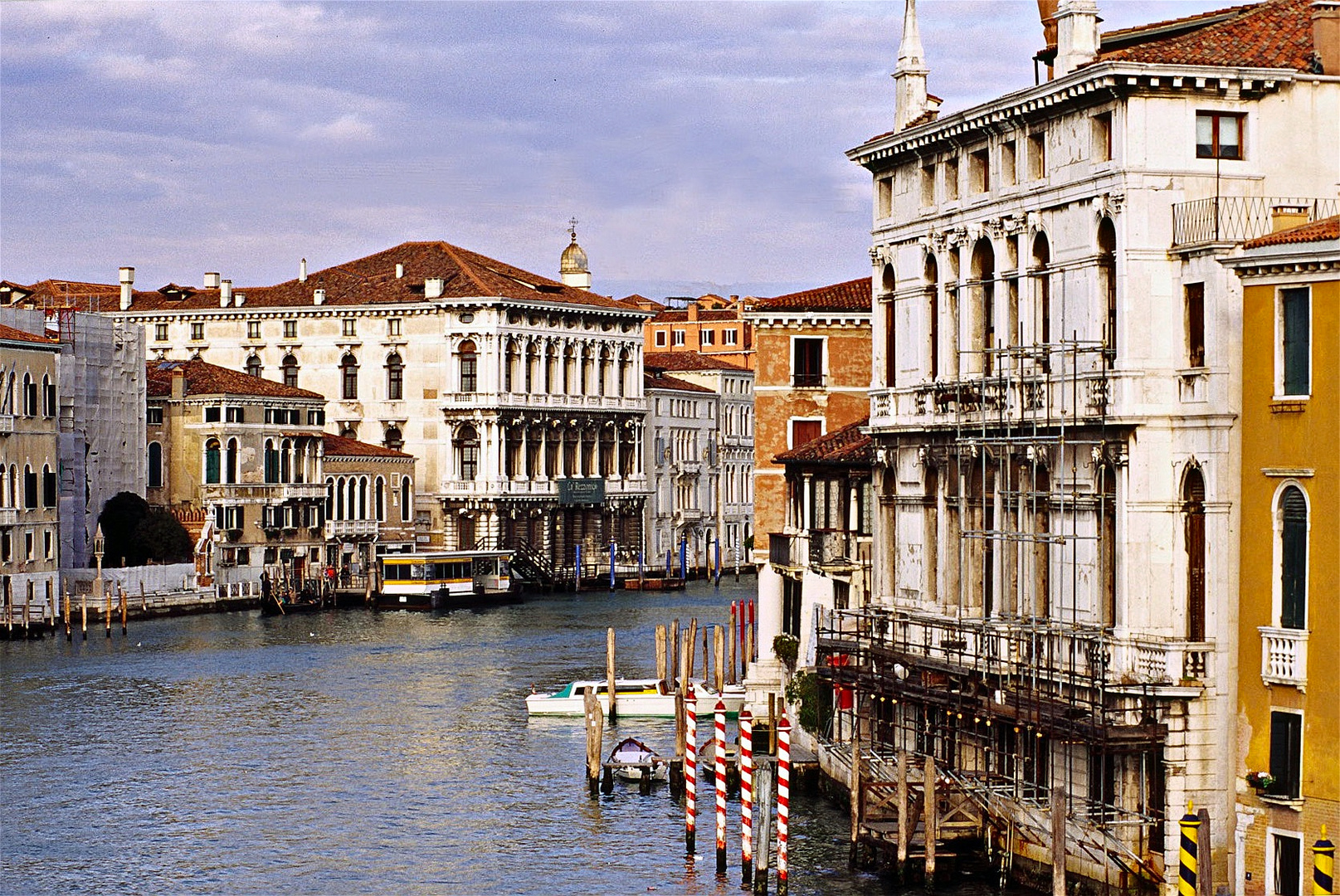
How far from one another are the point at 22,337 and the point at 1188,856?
3813 cm

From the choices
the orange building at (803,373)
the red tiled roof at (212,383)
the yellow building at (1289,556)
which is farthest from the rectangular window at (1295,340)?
the red tiled roof at (212,383)

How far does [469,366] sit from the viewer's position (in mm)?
69375

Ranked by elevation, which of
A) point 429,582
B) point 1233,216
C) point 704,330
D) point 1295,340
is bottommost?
point 429,582

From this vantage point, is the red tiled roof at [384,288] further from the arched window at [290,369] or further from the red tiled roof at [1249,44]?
the red tiled roof at [1249,44]

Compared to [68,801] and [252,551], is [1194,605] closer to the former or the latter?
[68,801]

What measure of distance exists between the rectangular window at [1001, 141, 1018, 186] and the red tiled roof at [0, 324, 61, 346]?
32.7 m

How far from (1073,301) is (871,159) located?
501cm

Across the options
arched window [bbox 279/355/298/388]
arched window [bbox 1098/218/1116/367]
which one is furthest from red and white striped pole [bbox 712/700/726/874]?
arched window [bbox 279/355/298/388]

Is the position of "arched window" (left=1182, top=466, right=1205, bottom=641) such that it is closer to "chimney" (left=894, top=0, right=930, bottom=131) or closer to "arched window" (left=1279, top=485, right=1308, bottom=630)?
"arched window" (left=1279, top=485, right=1308, bottom=630)

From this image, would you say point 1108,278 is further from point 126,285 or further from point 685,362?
point 685,362

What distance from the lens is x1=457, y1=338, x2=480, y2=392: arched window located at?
6912 centimetres

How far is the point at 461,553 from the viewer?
201 feet

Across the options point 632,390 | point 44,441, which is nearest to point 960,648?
point 44,441

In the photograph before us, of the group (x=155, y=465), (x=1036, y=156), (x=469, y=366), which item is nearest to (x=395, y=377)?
(x=469, y=366)
